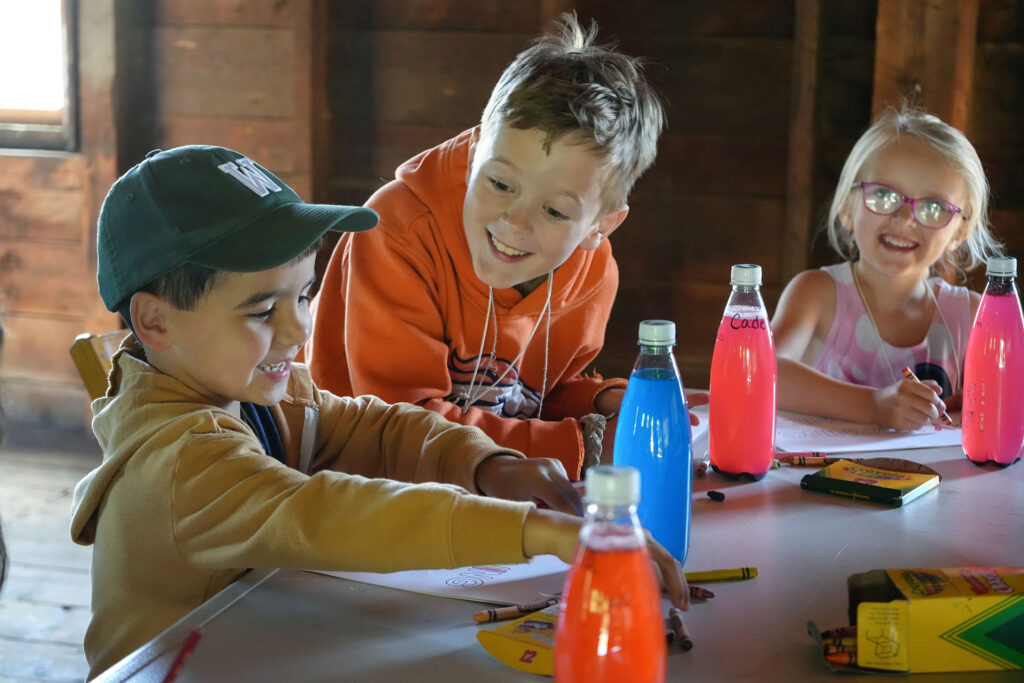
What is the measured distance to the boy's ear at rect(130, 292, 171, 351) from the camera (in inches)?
41.6

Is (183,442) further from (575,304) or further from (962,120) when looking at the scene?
(962,120)

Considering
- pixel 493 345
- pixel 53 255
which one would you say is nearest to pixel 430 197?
pixel 493 345

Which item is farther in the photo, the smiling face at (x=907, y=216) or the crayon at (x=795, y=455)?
the smiling face at (x=907, y=216)

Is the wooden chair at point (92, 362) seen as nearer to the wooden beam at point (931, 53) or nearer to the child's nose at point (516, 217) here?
the child's nose at point (516, 217)

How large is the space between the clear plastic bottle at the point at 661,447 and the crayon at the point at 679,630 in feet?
0.38

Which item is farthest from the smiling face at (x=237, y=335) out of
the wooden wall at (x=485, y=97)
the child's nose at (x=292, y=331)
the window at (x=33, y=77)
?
the window at (x=33, y=77)

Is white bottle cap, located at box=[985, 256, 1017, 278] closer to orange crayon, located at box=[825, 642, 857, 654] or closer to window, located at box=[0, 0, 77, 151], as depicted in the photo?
orange crayon, located at box=[825, 642, 857, 654]

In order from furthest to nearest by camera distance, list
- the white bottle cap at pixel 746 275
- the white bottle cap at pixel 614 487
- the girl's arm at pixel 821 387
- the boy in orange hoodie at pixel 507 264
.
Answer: the girl's arm at pixel 821 387 → the boy in orange hoodie at pixel 507 264 → the white bottle cap at pixel 746 275 → the white bottle cap at pixel 614 487

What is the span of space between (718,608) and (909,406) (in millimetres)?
731

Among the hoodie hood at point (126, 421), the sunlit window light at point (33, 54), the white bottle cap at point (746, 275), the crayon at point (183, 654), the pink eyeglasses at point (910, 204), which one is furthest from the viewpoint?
the sunlit window light at point (33, 54)

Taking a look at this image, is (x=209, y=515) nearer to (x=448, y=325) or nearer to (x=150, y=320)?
(x=150, y=320)

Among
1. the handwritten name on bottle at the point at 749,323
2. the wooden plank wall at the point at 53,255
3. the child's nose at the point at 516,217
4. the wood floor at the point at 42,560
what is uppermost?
the child's nose at the point at 516,217

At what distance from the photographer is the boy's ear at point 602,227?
1.58 meters

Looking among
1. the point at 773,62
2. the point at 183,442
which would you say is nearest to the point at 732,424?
the point at 183,442
